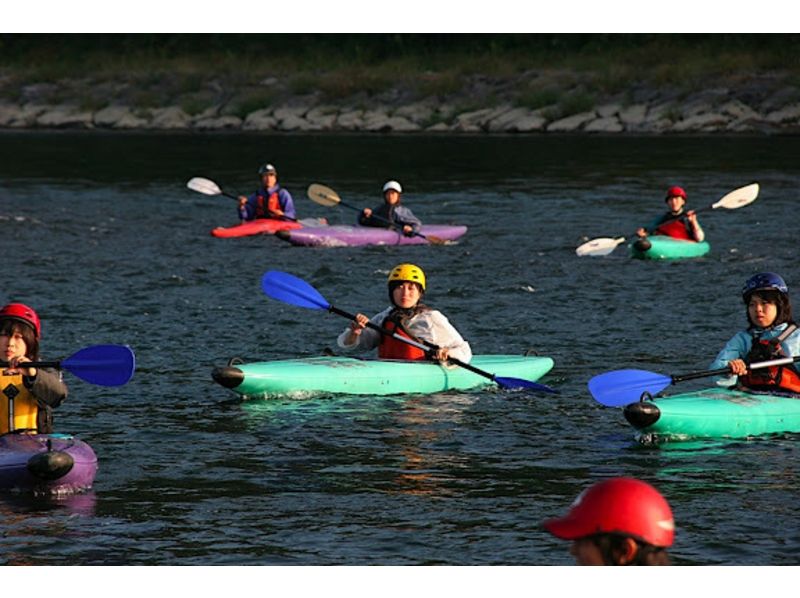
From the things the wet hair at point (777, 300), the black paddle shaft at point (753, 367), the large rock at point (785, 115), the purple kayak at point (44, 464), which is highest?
the large rock at point (785, 115)

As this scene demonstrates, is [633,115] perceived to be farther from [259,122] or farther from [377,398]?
[377,398]

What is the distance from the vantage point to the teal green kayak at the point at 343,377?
1181 cm

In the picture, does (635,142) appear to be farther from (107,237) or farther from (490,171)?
(107,237)

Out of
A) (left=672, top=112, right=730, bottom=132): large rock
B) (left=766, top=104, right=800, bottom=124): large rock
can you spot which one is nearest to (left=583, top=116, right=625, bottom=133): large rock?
(left=672, top=112, right=730, bottom=132): large rock

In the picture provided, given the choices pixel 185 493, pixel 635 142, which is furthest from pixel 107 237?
pixel 635 142

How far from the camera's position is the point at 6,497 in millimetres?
9117

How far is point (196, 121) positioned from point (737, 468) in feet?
117

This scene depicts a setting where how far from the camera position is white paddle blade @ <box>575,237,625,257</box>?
1928 centimetres

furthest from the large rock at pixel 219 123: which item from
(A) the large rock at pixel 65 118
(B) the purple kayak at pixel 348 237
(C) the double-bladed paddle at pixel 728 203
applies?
(C) the double-bladed paddle at pixel 728 203

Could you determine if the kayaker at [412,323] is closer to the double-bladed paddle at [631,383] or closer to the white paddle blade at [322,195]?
the double-bladed paddle at [631,383]

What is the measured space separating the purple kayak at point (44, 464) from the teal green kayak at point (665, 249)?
11301mm

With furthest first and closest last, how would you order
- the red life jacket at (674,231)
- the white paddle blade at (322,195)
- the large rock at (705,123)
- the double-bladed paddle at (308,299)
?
the large rock at (705,123) < the white paddle blade at (322,195) < the red life jacket at (674,231) < the double-bladed paddle at (308,299)

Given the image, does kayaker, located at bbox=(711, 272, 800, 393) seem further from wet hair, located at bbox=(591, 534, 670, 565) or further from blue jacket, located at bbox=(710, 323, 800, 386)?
wet hair, located at bbox=(591, 534, 670, 565)

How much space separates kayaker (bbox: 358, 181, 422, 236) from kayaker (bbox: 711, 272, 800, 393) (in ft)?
33.8
